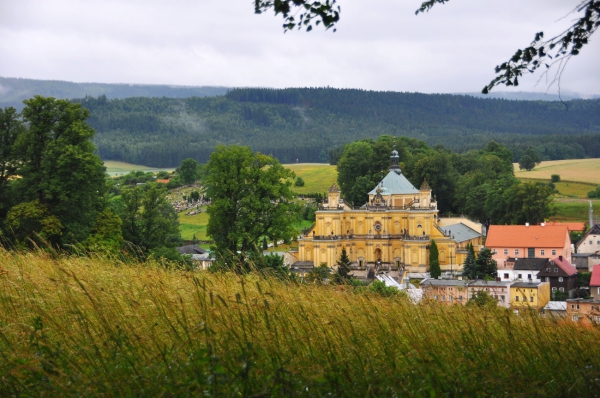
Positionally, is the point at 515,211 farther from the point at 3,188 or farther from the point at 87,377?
the point at 87,377

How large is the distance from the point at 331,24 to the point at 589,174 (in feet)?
403

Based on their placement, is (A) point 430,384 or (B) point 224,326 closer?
(A) point 430,384

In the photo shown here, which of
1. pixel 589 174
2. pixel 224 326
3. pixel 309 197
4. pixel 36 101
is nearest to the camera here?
pixel 224 326

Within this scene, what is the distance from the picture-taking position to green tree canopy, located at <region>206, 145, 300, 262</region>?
3970cm

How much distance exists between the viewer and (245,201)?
39.7 meters

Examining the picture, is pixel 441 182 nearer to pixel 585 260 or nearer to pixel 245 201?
pixel 585 260

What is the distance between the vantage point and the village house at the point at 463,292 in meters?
11.6

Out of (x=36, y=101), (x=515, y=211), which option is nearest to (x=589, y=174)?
(x=515, y=211)

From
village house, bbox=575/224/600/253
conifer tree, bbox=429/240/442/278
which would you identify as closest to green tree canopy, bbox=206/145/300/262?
conifer tree, bbox=429/240/442/278

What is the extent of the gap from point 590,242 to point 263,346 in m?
60.9

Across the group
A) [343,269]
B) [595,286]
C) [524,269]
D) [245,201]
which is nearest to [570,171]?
[524,269]

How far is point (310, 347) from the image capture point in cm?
750

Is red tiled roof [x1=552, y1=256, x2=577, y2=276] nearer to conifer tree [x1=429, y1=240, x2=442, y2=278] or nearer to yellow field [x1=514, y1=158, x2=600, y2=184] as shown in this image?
conifer tree [x1=429, y1=240, x2=442, y2=278]

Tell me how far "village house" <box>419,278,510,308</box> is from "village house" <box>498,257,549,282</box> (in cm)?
783
